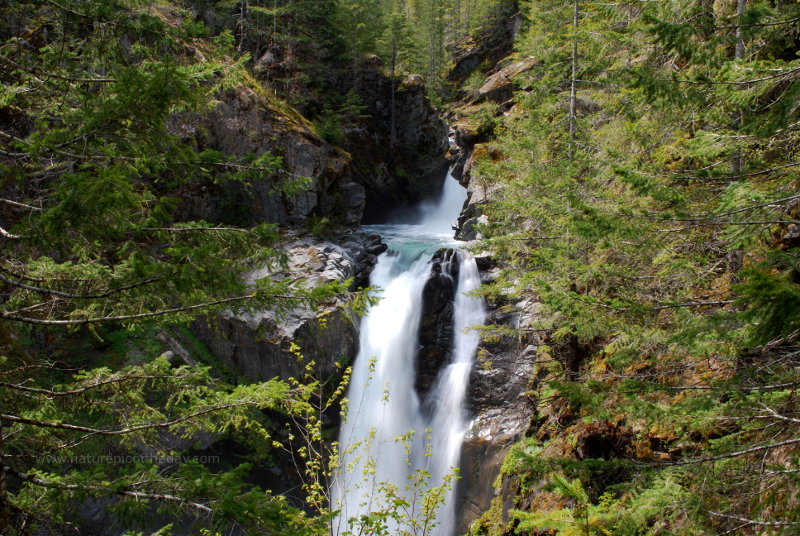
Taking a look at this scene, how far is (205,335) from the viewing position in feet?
46.9

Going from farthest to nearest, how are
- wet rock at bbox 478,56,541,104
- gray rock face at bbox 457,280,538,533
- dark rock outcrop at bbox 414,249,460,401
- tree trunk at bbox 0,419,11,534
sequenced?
wet rock at bbox 478,56,541,104 → dark rock outcrop at bbox 414,249,460,401 → gray rock face at bbox 457,280,538,533 → tree trunk at bbox 0,419,11,534

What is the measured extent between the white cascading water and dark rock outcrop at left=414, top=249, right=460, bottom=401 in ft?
0.64

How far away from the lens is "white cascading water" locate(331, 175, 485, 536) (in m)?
12.0

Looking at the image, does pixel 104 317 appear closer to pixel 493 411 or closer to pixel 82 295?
pixel 82 295

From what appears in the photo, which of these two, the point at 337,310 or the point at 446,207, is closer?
the point at 337,310

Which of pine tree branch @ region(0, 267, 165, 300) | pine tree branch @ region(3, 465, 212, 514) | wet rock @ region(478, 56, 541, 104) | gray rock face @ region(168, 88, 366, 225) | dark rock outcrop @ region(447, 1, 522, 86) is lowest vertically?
pine tree branch @ region(3, 465, 212, 514)

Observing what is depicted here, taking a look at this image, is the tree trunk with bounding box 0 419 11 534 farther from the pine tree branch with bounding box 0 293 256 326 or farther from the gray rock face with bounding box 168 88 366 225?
the gray rock face with bounding box 168 88 366 225

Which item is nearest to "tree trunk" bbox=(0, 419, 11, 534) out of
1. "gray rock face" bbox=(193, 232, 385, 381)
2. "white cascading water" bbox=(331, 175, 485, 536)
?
"white cascading water" bbox=(331, 175, 485, 536)

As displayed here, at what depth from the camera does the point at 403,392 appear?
13945 millimetres

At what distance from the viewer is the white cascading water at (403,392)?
12.0m

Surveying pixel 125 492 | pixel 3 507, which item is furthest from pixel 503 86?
pixel 3 507

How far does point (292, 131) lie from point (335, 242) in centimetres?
497

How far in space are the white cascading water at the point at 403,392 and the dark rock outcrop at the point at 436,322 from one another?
0.19 meters

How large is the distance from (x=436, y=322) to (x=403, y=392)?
258 centimetres
